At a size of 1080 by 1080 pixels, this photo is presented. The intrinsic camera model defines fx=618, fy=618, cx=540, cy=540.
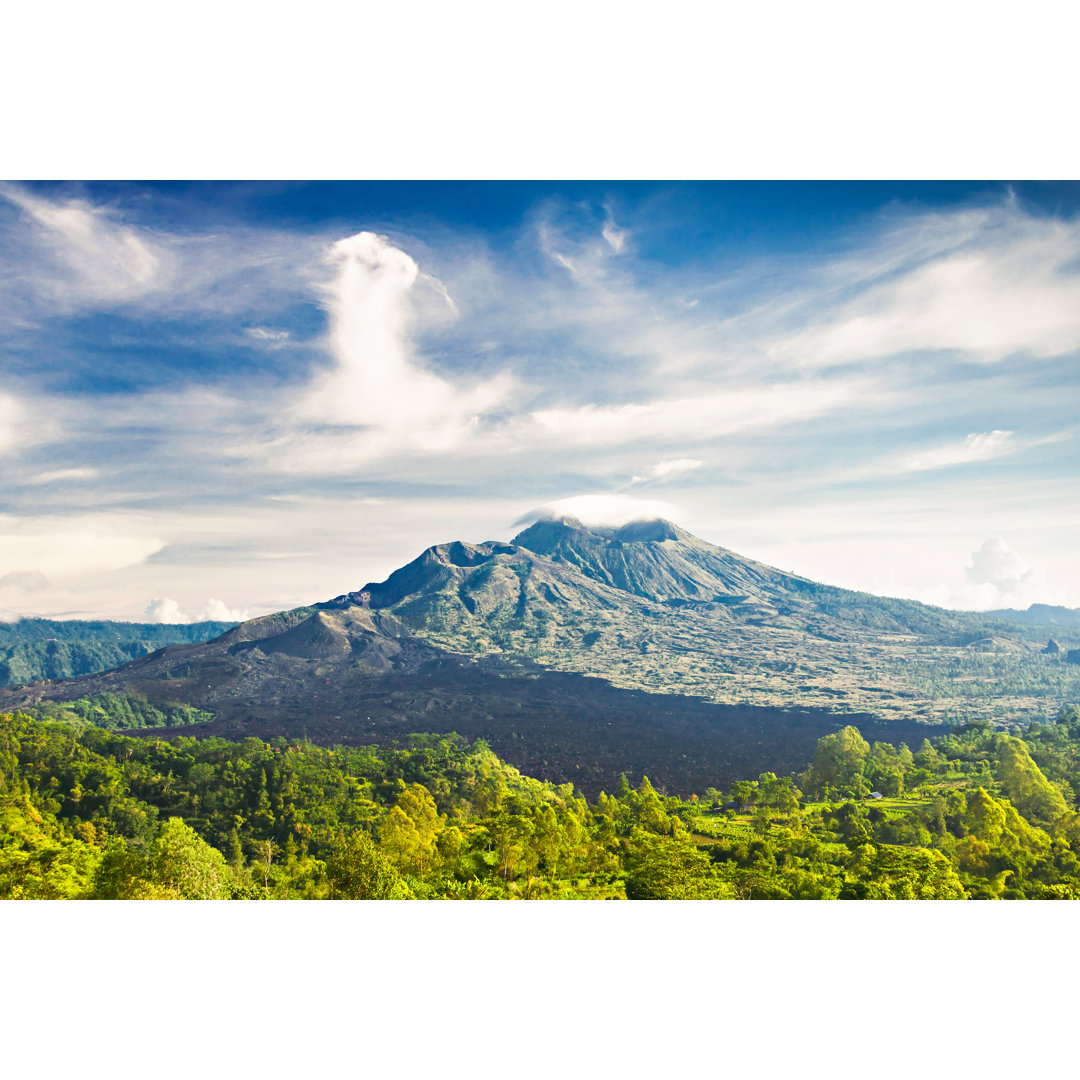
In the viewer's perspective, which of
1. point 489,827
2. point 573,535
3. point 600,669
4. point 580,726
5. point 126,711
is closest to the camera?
point 489,827

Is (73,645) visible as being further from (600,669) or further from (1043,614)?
(1043,614)

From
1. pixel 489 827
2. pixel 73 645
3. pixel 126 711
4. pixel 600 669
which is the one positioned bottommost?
pixel 489 827

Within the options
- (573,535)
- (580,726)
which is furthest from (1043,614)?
(580,726)

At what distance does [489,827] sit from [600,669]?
103 ft

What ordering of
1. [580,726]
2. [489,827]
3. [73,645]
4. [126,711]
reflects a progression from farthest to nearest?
[73,645], [126,711], [580,726], [489,827]

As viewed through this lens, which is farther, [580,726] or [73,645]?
[73,645]

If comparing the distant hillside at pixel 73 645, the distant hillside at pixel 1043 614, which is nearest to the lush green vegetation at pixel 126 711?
the distant hillside at pixel 73 645

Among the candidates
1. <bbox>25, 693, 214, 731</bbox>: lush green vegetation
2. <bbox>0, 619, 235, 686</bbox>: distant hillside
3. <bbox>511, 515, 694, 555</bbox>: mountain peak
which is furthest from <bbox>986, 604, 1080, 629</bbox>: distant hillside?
<bbox>0, 619, 235, 686</bbox>: distant hillside

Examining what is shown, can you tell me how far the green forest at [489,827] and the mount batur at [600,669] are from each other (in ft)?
24.6

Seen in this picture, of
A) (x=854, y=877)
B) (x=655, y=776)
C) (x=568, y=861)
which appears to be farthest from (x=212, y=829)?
(x=655, y=776)

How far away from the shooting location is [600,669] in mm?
41562

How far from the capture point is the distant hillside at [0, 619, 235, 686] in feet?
252

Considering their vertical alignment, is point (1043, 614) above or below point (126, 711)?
above

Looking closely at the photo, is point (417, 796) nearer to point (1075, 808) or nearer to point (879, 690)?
point (1075, 808)
